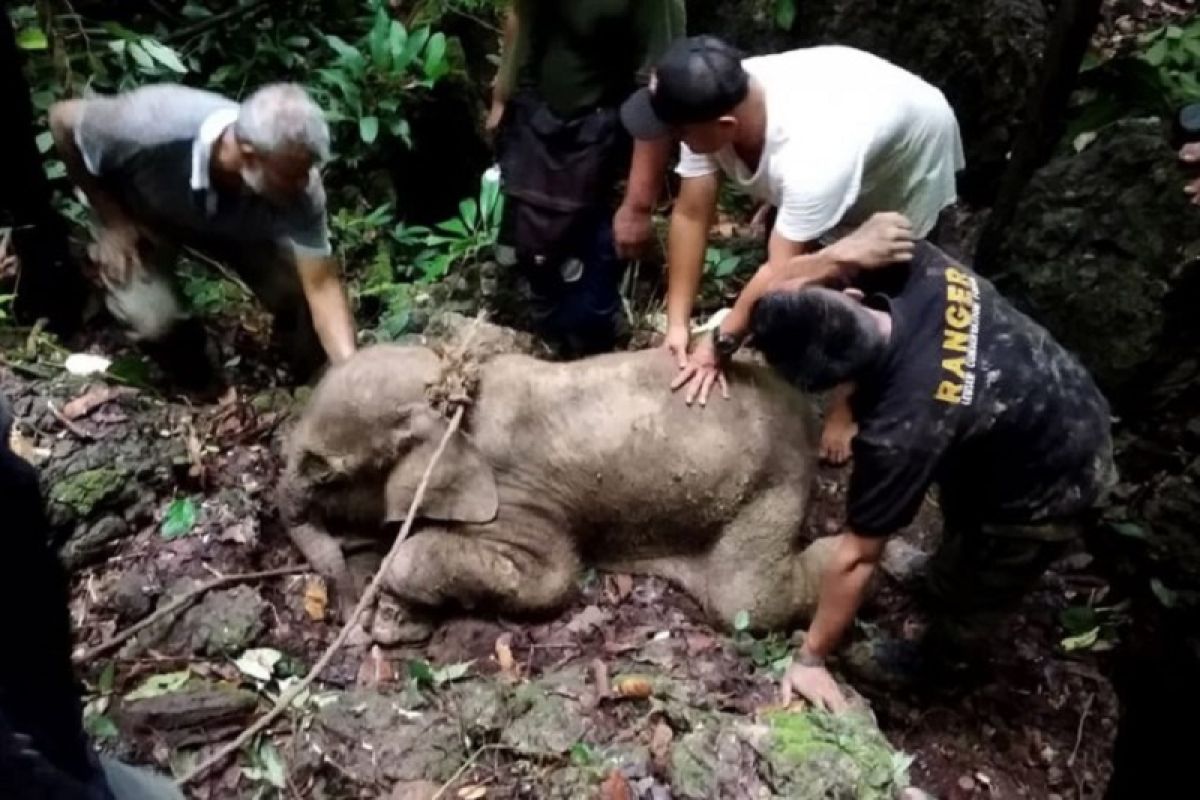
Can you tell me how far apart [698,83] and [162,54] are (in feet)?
9.54

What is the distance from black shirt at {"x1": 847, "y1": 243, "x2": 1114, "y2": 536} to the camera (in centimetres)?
312

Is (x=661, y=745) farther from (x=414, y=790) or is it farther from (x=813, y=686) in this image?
(x=414, y=790)

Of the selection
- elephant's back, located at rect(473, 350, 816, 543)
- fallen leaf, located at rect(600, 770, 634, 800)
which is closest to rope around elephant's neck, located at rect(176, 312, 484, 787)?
elephant's back, located at rect(473, 350, 816, 543)

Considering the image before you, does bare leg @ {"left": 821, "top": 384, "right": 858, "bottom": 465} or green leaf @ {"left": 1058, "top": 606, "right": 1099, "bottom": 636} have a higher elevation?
bare leg @ {"left": 821, "top": 384, "right": 858, "bottom": 465}

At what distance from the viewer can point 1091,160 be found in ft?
16.3

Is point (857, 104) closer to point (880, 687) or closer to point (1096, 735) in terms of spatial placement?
point (880, 687)

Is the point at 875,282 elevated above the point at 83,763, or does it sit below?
below

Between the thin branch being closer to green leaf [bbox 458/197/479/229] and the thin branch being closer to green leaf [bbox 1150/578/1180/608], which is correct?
green leaf [bbox 458/197/479/229]

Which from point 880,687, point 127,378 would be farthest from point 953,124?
point 127,378

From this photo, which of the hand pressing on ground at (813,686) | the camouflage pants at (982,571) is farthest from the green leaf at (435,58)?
the hand pressing on ground at (813,686)

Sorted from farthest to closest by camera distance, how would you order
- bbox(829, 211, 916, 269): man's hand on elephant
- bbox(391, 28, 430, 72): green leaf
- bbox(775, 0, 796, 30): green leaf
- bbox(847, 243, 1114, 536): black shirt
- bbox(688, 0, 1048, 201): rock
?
bbox(391, 28, 430, 72): green leaf, bbox(775, 0, 796, 30): green leaf, bbox(688, 0, 1048, 201): rock, bbox(829, 211, 916, 269): man's hand on elephant, bbox(847, 243, 1114, 536): black shirt

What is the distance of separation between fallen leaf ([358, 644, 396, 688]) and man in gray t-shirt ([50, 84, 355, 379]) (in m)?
0.98

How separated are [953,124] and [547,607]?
2006 millimetres

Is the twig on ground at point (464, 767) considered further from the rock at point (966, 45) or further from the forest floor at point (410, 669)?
the rock at point (966, 45)
